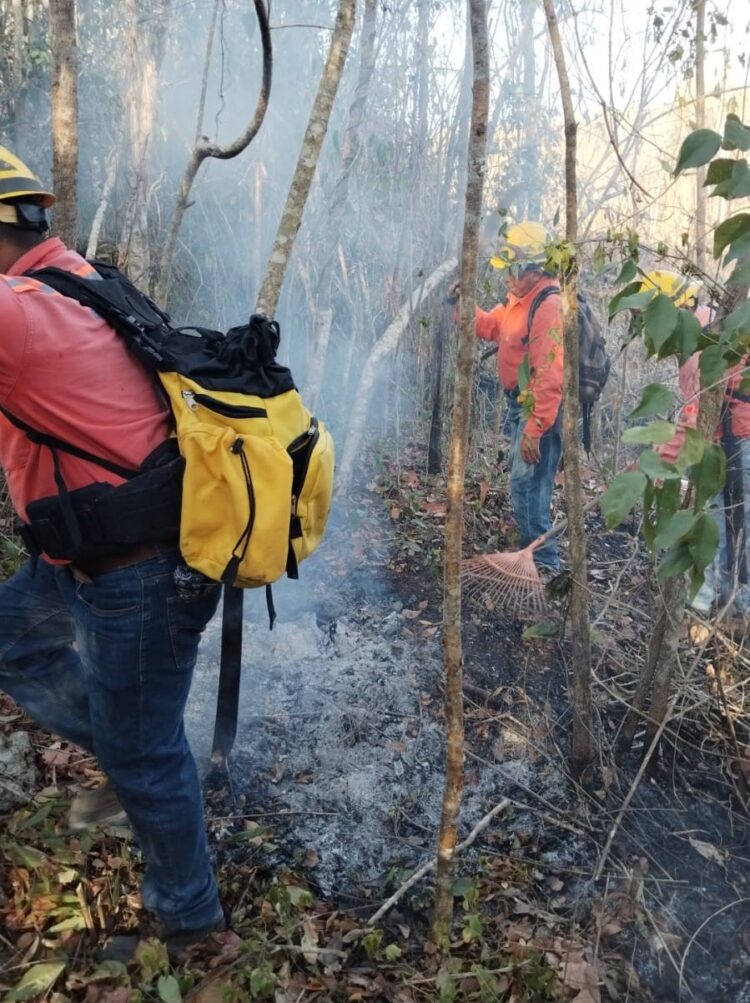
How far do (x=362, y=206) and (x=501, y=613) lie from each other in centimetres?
413

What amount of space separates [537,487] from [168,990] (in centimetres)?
377

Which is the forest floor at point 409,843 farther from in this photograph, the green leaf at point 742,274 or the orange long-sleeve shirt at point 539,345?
the green leaf at point 742,274

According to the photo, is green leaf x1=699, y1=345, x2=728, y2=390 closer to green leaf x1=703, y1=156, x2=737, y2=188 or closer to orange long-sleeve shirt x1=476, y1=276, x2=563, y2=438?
green leaf x1=703, y1=156, x2=737, y2=188

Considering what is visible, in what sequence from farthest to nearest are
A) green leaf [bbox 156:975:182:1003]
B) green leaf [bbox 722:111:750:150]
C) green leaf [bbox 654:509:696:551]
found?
green leaf [bbox 156:975:182:1003] → green leaf [bbox 722:111:750:150] → green leaf [bbox 654:509:696:551]

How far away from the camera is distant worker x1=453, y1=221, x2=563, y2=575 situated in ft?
15.2

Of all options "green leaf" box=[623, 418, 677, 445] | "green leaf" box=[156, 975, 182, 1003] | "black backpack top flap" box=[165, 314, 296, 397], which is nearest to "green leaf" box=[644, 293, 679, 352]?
"green leaf" box=[623, 418, 677, 445]

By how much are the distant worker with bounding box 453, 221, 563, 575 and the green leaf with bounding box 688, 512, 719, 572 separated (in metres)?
3.00

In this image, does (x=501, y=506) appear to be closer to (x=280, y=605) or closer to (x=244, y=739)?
(x=280, y=605)

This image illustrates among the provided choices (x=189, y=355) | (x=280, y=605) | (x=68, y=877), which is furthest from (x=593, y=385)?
(x=68, y=877)

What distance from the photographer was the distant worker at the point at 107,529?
5.86 feet

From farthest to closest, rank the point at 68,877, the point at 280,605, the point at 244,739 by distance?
the point at 280,605 < the point at 244,739 < the point at 68,877

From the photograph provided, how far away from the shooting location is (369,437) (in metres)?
6.92

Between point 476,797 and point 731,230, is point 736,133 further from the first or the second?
point 476,797

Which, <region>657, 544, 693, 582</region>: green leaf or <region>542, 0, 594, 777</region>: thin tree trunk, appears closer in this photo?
<region>657, 544, 693, 582</region>: green leaf
